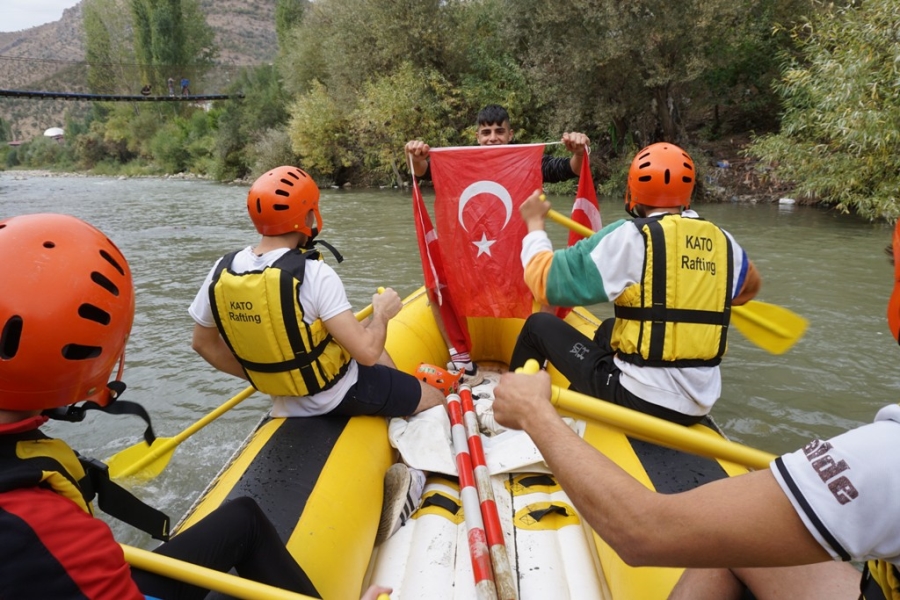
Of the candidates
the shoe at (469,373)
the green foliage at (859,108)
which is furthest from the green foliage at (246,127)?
the shoe at (469,373)

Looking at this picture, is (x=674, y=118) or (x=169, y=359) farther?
(x=674, y=118)

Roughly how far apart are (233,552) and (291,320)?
0.90 metres

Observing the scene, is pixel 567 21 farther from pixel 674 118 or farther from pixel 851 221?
pixel 851 221

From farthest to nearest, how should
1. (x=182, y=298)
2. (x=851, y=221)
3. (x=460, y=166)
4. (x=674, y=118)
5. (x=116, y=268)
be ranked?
(x=674, y=118), (x=851, y=221), (x=182, y=298), (x=460, y=166), (x=116, y=268)

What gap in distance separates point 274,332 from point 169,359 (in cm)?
388

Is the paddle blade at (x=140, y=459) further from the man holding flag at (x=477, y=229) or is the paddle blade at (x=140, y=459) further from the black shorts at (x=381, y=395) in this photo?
the man holding flag at (x=477, y=229)

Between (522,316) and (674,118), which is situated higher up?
(674,118)

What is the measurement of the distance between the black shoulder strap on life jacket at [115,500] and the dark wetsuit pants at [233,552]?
8 centimetres

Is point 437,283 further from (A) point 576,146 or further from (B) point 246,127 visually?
(B) point 246,127

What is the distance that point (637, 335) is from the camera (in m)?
2.21

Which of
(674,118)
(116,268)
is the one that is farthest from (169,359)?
(674,118)

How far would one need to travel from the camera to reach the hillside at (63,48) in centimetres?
10294

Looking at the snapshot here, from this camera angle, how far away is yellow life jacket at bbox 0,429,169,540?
971mm

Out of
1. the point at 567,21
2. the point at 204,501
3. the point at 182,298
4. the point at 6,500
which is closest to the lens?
the point at 6,500
